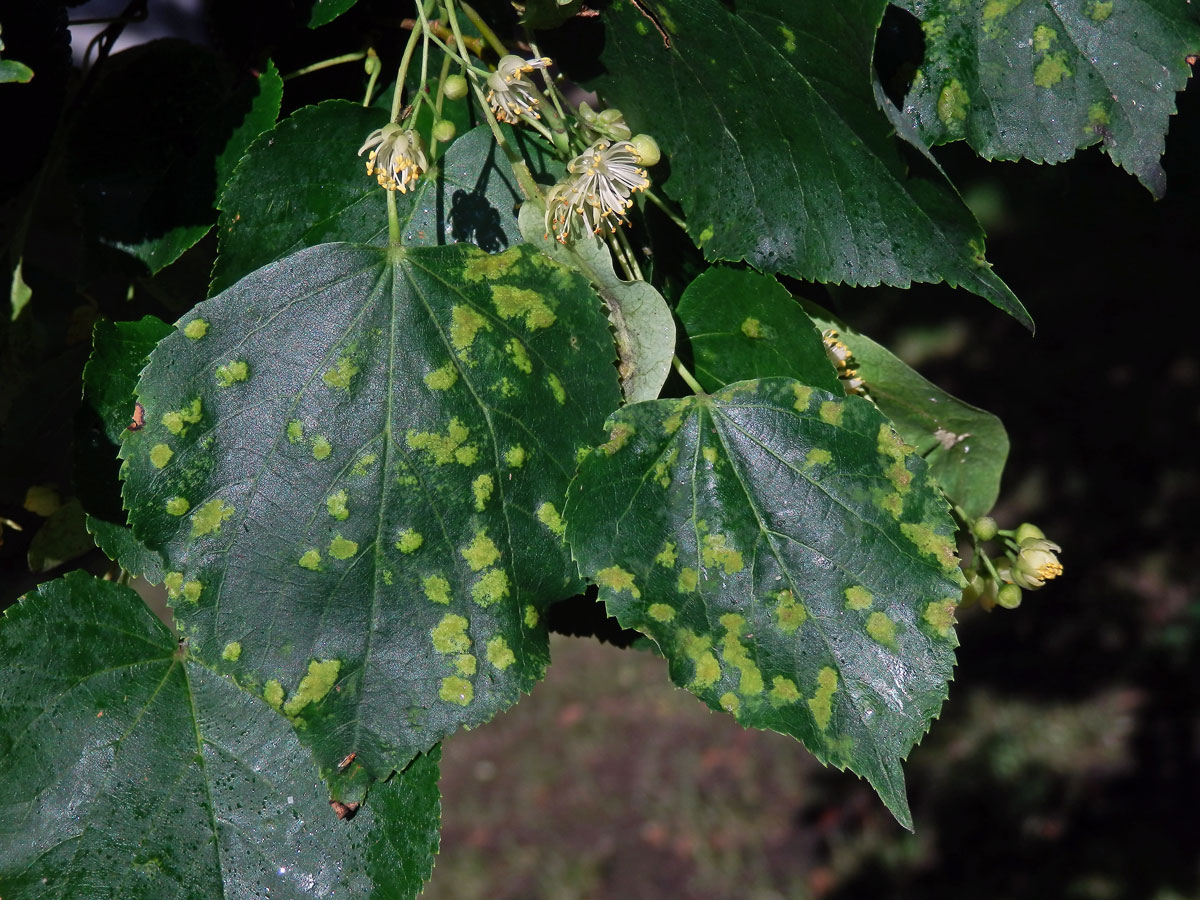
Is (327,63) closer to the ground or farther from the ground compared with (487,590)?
farther from the ground

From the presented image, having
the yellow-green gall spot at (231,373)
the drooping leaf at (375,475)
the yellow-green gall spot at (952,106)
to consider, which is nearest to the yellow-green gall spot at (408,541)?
the drooping leaf at (375,475)

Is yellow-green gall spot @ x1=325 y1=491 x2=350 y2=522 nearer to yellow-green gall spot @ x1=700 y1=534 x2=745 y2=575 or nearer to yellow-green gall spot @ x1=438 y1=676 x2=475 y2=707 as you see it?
yellow-green gall spot @ x1=438 y1=676 x2=475 y2=707

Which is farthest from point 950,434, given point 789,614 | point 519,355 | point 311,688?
point 311,688

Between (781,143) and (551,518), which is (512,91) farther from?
(551,518)

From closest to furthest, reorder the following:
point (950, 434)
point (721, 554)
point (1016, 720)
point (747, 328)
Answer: point (721, 554), point (747, 328), point (950, 434), point (1016, 720)

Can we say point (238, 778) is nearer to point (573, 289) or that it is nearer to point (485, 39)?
point (573, 289)

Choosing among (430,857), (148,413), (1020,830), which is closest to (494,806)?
(1020,830)
